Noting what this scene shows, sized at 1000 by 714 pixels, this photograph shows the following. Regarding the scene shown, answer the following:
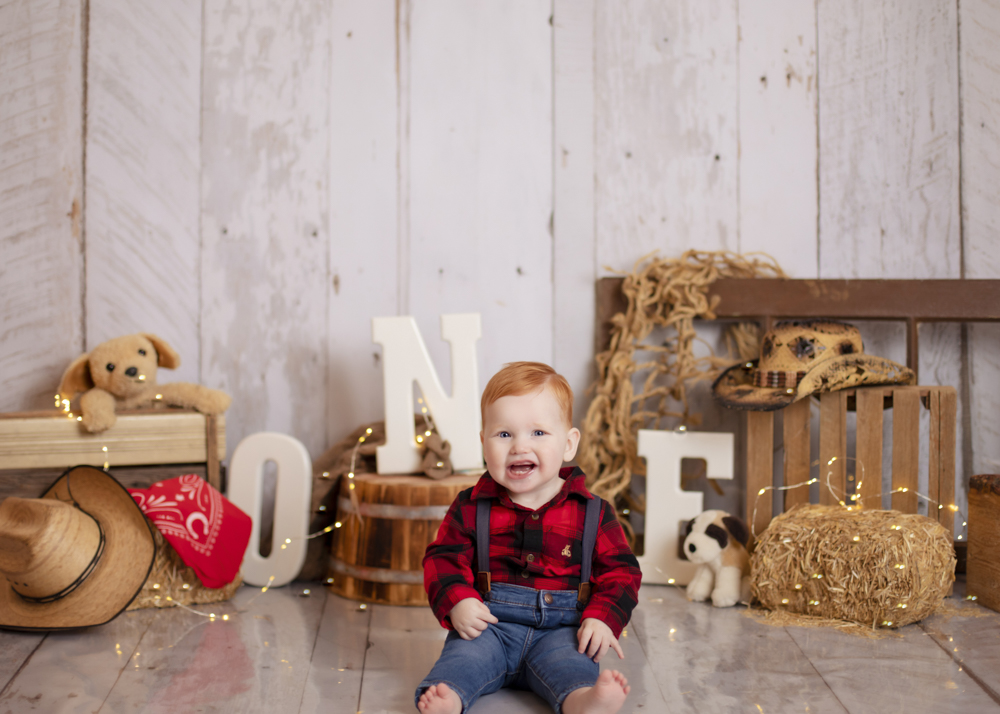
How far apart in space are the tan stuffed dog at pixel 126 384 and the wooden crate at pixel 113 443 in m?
0.04

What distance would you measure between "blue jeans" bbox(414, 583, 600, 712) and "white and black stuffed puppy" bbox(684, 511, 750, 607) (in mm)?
549

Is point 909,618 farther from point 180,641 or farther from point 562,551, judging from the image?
point 180,641

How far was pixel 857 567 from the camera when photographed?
1.53 m

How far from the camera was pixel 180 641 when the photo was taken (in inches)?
57.4

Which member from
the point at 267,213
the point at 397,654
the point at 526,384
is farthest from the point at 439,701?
the point at 267,213

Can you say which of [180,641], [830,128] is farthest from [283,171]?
[830,128]

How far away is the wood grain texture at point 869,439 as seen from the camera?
5.81 feet

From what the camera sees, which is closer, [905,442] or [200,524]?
[200,524]

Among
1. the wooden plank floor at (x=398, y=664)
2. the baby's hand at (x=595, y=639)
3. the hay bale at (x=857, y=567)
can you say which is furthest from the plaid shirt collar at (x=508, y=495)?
the hay bale at (x=857, y=567)

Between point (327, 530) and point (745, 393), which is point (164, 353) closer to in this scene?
point (327, 530)

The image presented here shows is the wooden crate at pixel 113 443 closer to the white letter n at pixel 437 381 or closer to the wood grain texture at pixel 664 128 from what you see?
the white letter n at pixel 437 381

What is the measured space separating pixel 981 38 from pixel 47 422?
260 centimetres

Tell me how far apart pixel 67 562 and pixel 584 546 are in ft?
3.37

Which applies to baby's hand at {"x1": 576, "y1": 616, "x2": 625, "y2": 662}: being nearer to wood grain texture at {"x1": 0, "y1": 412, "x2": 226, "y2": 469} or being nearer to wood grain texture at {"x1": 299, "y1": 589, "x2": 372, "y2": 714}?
wood grain texture at {"x1": 299, "y1": 589, "x2": 372, "y2": 714}
